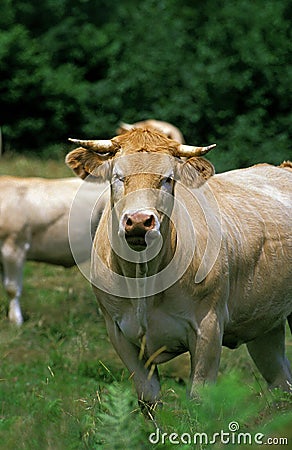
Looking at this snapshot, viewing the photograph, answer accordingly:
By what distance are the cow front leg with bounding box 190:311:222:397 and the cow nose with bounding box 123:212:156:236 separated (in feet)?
2.68

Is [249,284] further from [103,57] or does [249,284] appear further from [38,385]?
[103,57]

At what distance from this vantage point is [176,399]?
6.50 m

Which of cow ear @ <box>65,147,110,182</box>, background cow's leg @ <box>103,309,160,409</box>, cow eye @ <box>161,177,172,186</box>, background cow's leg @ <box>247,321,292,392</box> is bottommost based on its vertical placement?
background cow's leg @ <box>247,321,292,392</box>

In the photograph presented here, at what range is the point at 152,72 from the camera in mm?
20828

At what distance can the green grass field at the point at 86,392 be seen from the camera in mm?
4582

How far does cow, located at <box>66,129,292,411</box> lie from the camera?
548cm

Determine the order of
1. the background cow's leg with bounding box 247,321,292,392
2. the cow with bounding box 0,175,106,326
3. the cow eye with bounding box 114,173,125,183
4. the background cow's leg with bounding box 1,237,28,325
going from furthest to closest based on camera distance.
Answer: the cow with bounding box 0,175,106,326, the background cow's leg with bounding box 1,237,28,325, the background cow's leg with bounding box 247,321,292,392, the cow eye with bounding box 114,173,125,183

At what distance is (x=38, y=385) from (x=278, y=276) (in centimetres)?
221

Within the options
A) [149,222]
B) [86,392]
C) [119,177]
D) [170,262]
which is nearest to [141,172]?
[119,177]

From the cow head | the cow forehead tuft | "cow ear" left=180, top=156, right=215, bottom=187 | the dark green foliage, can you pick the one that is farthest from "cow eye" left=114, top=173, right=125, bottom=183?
the dark green foliage

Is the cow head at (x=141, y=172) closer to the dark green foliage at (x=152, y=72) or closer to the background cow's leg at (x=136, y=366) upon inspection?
the background cow's leg at (x=136, y=366)

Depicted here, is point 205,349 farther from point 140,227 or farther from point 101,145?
point 101,145

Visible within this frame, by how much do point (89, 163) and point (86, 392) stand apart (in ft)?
6.53

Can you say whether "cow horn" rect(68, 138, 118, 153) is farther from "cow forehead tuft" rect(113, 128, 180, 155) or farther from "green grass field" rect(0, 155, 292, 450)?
"green grass field" rect(0, 155, 292, 450)
